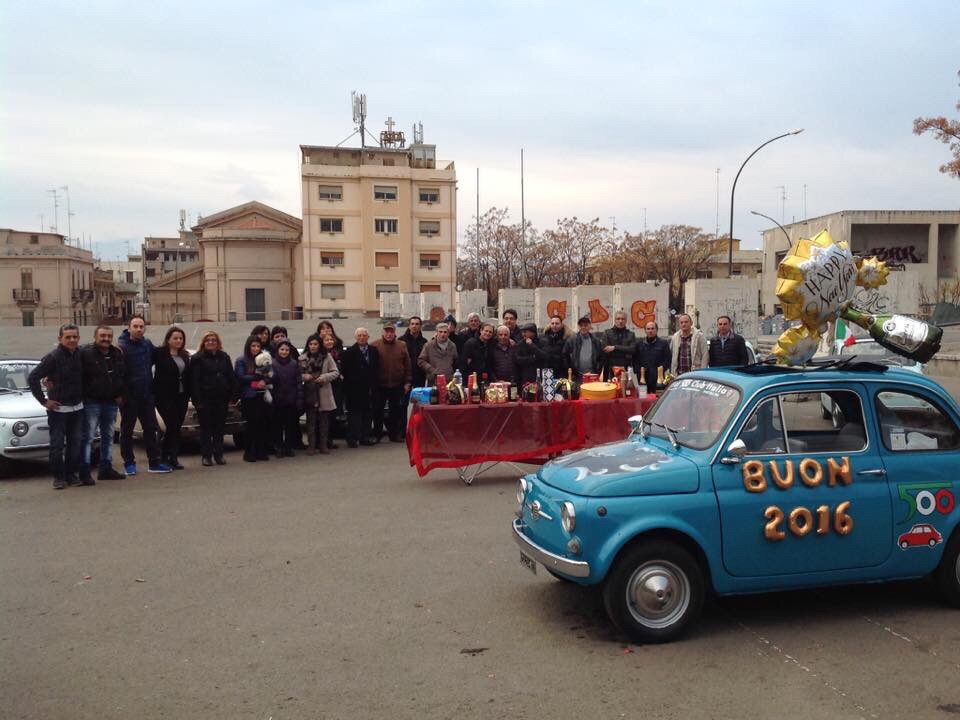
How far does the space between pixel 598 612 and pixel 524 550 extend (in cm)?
71

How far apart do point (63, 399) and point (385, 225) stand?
53144 mm

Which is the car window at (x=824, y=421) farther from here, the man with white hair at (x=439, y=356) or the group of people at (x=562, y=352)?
the man with white hair at (x=439, y=356)

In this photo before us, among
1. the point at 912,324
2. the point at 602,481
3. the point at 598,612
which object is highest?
the point at 912,324

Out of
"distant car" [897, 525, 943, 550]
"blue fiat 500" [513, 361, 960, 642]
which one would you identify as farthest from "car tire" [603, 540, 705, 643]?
"distant car" [897, 525, 943, 550]

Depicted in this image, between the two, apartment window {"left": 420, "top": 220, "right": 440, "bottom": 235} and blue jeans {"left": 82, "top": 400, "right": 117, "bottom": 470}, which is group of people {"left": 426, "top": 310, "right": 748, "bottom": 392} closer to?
blue jeans {"left": 82, "top": 400, "right": 117, "bottom": 470}

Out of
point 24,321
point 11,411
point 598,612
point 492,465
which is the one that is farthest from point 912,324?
point 24,321

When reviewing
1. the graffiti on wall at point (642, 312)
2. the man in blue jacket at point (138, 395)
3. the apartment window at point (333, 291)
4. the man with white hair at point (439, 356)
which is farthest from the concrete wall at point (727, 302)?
the apartment window at point (333, 291)

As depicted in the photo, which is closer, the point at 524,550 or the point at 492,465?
the point at 524,550

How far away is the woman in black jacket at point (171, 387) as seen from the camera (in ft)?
37.0

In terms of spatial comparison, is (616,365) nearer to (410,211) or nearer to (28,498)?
(28,498)

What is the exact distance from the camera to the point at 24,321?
5822 centimetres

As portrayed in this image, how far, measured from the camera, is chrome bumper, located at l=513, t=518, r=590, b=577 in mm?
5070

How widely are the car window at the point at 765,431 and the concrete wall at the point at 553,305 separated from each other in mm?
27688

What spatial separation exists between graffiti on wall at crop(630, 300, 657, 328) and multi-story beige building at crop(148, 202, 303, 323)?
1479 inches
